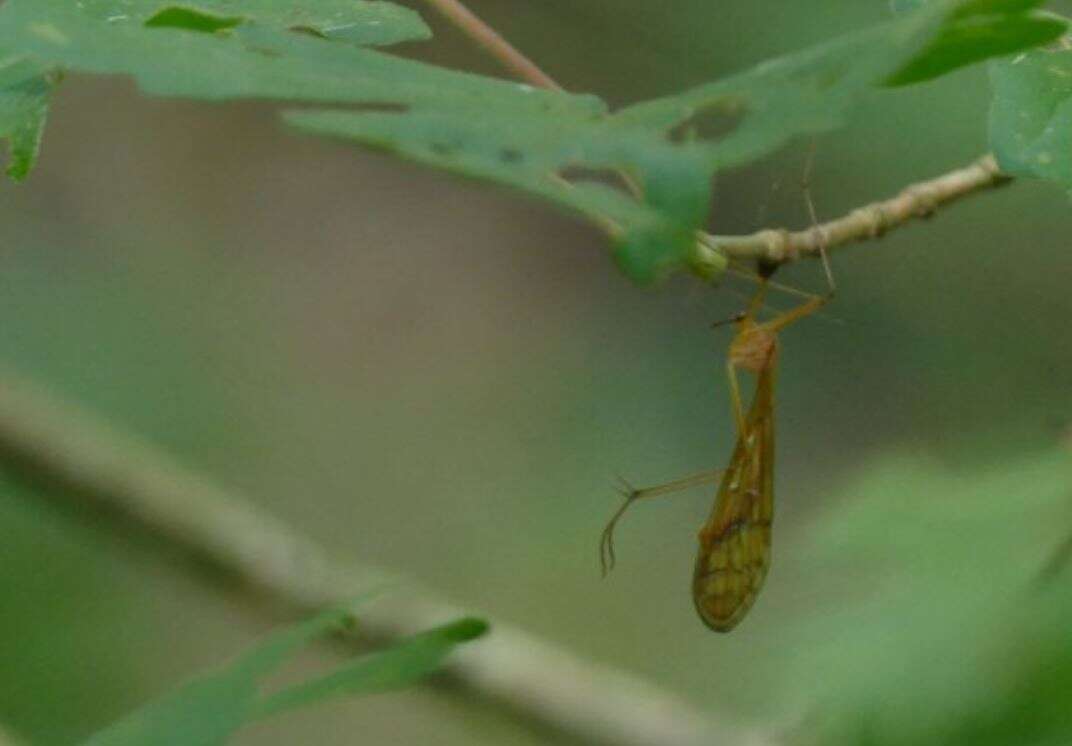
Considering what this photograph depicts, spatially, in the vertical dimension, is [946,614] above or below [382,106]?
below

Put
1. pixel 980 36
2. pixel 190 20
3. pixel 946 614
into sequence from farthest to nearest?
pixel 946 614
pixel 190 20
pixel 980 36

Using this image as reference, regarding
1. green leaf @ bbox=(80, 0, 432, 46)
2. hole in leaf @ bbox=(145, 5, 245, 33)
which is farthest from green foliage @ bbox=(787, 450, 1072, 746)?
hole in leaf @ bbox=(145, 5, 245, 33)

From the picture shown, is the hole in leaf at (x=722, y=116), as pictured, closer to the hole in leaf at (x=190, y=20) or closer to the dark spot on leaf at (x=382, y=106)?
the dark spot on leaf at (x=382, y=106)

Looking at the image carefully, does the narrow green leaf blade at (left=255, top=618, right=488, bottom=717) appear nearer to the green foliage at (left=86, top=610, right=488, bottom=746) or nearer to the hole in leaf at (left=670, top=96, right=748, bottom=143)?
the green foliage at (left=86, top=610, right=488, bottom=746)

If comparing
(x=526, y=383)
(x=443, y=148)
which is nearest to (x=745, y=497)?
(x=443, y=148)

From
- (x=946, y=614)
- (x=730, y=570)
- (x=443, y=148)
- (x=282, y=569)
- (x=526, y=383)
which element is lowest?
(x=443, y=148)

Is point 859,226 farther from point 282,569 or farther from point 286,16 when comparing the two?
point 282,569
